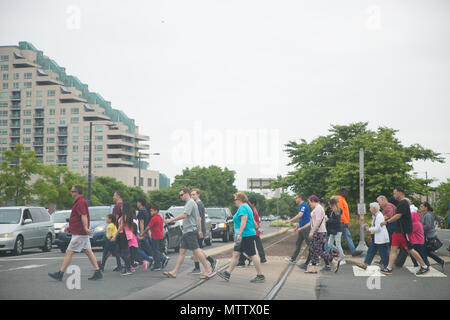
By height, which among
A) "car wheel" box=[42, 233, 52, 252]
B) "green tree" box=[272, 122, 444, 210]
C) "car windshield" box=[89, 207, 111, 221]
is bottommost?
"car wheel" box=[42, 233, 52, 252]

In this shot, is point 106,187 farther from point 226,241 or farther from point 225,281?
point 225,281

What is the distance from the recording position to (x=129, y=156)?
134125 millimetres

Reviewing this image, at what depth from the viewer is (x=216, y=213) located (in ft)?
96.9

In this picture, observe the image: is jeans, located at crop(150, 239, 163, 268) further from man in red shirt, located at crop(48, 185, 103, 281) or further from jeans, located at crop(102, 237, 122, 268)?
man in red shirt, located at crop(48, 185, 103, 281)

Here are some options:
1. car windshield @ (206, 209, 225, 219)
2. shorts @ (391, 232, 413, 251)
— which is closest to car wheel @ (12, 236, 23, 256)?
car windshield @ (206, 209, 225, 219)

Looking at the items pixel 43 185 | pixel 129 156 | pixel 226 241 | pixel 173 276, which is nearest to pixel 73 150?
pixel 129 156

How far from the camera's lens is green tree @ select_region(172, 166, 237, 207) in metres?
111

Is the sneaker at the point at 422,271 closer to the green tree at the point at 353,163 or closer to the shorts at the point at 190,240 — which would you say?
the shorts at the point at 190,240

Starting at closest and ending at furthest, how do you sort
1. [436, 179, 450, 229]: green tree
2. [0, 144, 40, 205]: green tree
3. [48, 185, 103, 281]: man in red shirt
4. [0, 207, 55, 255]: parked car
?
[48, 185, 103, 281]: man in red shirt, [0, 207, 55, 255]: parked car, [0, 144, 40, 205]: green tree, [436, 179, 450, 229]: green tree

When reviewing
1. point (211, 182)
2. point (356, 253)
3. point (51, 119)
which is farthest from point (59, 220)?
point (51, 119)

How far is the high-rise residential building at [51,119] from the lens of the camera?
121 m

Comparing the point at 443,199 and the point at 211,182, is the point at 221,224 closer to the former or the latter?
the point at 443,199

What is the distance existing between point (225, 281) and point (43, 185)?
42.4 m

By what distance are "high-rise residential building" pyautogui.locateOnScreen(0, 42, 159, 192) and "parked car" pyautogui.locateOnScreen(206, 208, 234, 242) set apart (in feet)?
303
